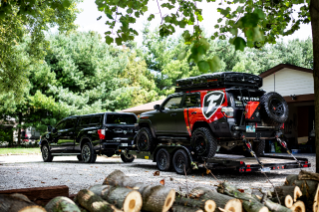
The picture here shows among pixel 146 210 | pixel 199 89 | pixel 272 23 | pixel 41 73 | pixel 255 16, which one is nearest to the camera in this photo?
pixel 255 16

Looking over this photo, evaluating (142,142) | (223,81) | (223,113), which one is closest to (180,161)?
(223,113)

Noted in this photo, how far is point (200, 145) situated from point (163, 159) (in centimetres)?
159

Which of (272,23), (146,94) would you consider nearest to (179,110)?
(272,23)

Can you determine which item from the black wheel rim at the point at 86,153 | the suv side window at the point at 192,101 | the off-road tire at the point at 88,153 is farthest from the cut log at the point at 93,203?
the black wheel rim at the point at 86,153

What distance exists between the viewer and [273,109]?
9.63 meters

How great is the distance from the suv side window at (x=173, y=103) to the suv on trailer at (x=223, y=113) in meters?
0.01

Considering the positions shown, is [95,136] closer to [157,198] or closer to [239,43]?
[157,198]

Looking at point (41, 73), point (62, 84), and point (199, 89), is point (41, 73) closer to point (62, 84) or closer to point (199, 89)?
point (62, 84)

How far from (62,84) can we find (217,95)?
24.1m

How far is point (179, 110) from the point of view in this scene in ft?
35.9

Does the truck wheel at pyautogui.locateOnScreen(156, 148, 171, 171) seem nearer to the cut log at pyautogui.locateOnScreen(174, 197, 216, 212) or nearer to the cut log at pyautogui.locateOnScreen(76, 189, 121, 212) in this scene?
the cut log at pyautogui.locateOnScreen(174, 197, 216, 212)

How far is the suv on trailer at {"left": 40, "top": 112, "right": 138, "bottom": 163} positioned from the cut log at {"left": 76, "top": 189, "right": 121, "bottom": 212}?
916cm

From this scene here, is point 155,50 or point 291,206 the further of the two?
point 155,50

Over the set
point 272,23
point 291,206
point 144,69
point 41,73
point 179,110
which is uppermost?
point 144,69
